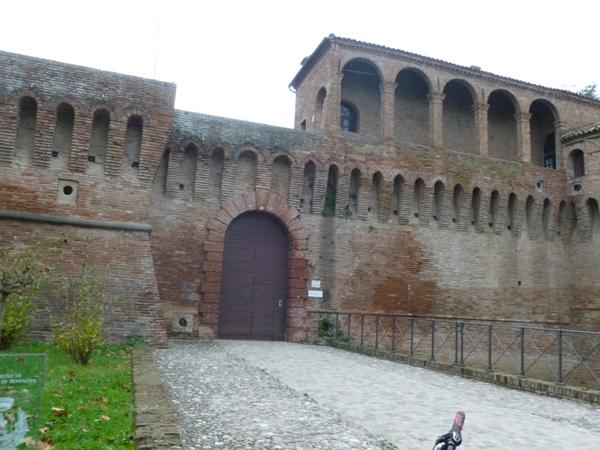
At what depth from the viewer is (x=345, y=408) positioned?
636 centimetres

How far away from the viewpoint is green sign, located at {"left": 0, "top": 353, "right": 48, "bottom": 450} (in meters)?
3.38

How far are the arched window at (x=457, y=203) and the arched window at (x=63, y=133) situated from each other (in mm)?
11784

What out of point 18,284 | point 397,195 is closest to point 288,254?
point 397,195

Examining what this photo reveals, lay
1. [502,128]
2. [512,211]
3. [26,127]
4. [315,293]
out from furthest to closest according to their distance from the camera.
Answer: [502,128]
[512,211]
[315,293]
[26,127]

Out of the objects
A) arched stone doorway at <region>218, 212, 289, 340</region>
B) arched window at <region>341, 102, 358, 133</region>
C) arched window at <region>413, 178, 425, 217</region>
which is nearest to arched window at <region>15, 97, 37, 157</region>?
arched stone doorway at <region>218, 212, 289, 340</region>

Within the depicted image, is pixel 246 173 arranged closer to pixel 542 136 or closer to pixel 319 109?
pixel 319 109

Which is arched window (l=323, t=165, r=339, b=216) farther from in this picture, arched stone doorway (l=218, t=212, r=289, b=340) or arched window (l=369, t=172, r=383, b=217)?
arched stone doorway (l=218, t=212, r=289, b=340)

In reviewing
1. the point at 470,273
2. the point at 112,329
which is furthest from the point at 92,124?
the point at 470,273

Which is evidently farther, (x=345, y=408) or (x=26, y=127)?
(x=26, y=127)

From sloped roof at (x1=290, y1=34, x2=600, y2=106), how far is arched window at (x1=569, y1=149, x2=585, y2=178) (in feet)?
7.69

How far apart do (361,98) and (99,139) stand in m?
10.0

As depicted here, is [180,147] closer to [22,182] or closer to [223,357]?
[22,182]

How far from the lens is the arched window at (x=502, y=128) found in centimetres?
2062

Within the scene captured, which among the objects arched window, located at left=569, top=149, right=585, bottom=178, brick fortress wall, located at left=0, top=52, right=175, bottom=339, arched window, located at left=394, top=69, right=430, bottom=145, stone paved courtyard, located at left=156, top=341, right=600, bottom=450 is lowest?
stone paved courtyard, located at left=156, top=341, right=600, bottom=450
